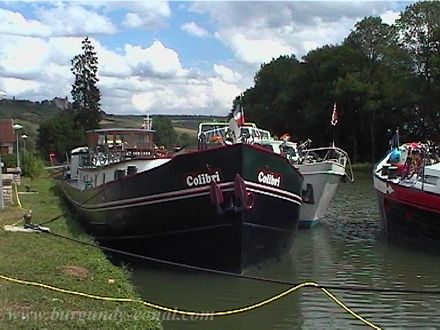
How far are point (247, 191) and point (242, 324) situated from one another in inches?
133

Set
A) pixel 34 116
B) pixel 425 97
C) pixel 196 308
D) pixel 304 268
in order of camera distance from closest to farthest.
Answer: pixel 196 308 < pixel 304 268 < pixel 425 97 < pixel 34 116

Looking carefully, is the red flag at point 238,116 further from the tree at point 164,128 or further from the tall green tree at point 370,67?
the tall green tree at point 370,67

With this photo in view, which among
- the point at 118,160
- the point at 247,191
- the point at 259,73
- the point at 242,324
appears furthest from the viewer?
the point at 259,73

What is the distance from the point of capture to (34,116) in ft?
371

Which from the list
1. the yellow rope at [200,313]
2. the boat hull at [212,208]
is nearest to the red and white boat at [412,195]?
the boat hull at [212,208]

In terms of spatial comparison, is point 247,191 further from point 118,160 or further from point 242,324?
point 118,160

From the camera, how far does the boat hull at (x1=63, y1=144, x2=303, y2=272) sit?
1375 centimetres

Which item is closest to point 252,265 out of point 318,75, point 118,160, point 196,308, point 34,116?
point 196,308

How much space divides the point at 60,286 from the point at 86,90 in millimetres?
69081

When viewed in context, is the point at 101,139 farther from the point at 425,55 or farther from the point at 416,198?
the point at 425,55

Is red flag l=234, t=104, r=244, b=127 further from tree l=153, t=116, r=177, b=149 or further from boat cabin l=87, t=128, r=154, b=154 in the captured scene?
tree l=153, t=116, r=177, b=149

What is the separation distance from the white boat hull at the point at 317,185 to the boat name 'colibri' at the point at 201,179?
8984 millimetres

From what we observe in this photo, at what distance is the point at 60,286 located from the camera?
10.1 m

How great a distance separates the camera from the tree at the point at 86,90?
7656 cm
